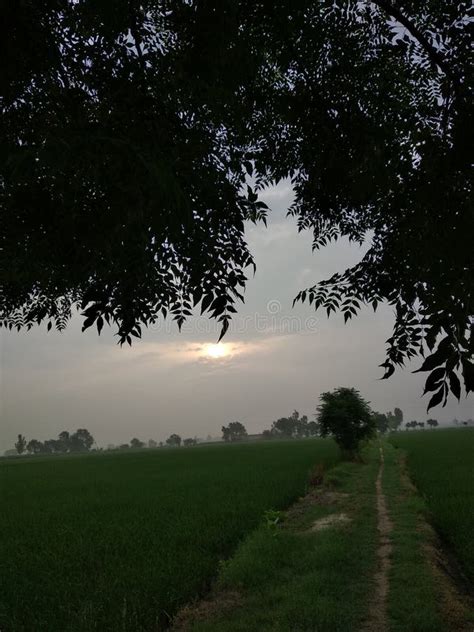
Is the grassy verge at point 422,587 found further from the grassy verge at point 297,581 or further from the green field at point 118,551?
the green field at point 118,551

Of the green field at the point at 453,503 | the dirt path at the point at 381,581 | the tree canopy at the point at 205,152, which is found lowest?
the green field at the point at 453,503

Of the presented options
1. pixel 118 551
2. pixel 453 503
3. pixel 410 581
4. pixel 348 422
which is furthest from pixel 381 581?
pixel 348 422

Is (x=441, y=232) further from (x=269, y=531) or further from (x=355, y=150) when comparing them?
(x=269, y=531)

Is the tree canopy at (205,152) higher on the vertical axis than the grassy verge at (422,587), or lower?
higher

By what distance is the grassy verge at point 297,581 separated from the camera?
654 centimetres

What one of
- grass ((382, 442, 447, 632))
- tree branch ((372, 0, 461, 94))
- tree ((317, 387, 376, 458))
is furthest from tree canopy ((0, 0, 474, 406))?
tree ((317, 387, 376, 458))

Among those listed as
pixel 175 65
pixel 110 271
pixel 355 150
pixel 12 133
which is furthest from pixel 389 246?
pixel 12 133

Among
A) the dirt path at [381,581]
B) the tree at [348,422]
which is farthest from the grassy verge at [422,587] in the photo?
the tree at [348,422]

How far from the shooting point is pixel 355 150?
5.16 meters

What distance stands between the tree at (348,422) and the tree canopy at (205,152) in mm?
29942

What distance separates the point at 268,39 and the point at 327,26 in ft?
2.73

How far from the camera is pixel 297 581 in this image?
8195 mm

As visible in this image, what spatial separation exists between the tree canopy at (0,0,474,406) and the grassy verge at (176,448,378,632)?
448 cm

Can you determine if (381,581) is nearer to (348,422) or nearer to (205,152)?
(205,152)
